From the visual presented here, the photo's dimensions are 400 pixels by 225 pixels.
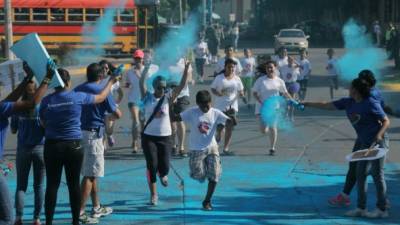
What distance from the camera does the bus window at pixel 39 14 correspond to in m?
37.3

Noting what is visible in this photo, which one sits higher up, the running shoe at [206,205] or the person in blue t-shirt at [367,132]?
the person in blue t-shirt at [367,132]

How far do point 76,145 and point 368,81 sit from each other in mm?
3287

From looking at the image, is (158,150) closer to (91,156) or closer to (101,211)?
(101,211)

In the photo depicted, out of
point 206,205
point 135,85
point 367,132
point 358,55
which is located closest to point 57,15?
point 358,55

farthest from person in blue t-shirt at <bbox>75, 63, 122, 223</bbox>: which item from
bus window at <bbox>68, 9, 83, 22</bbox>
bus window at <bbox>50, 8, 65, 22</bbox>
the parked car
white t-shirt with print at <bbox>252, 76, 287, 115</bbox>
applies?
the parked car

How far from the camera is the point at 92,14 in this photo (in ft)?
121

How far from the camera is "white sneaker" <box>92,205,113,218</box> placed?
9.10 metres

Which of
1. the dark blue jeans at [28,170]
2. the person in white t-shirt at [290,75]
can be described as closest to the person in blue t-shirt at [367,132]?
the dark blue jeans at [28,170]

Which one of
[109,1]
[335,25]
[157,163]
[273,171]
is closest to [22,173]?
[157,163]

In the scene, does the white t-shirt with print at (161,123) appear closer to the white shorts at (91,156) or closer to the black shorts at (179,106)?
the white shorts at (91,156)

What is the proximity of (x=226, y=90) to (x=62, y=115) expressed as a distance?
5.69m

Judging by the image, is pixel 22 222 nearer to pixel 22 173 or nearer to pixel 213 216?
pixel 22 173

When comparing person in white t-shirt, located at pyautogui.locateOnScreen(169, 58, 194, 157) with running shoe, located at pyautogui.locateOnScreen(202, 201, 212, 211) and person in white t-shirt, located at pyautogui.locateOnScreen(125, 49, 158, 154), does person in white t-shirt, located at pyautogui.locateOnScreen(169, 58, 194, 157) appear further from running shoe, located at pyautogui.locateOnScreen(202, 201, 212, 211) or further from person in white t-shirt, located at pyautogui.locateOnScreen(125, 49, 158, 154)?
running shoe, located at pyautogui.locateOnScreen(202, 201, 212, 211)

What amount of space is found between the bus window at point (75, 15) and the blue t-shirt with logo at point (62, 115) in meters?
29.5
